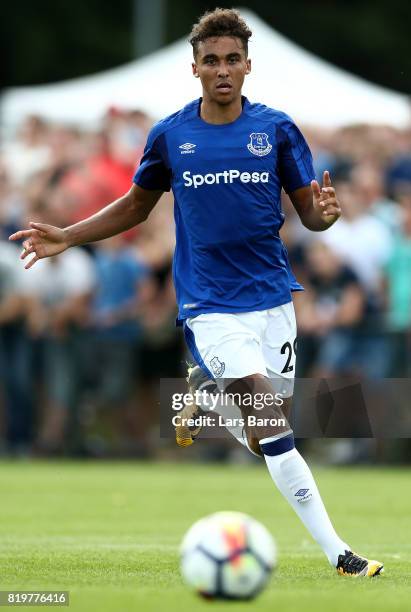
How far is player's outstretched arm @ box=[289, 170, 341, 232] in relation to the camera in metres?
8.73

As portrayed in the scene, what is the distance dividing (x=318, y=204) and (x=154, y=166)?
1101 millimetres

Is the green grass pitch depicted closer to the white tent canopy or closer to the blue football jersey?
the blue football jersey

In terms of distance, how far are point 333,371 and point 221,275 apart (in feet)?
28.1

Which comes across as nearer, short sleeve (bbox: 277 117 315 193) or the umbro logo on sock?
the umbro logo on sock

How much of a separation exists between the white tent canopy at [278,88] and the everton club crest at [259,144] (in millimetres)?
12296

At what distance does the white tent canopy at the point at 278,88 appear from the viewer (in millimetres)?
21484

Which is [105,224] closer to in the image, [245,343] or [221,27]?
[245,343]

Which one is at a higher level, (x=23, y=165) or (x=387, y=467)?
(x=23, y=165)

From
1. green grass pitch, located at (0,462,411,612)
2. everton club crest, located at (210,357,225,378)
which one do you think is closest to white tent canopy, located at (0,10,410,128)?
green grass pitch, located at (0,462,411,612)

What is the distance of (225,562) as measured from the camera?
274 inches

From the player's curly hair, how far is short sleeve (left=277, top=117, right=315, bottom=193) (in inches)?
20.6

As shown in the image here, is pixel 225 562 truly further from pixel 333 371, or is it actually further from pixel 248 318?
pixel 333 371

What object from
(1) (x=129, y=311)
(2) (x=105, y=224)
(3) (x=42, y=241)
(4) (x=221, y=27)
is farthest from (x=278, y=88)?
(4) (x=221, y=27)

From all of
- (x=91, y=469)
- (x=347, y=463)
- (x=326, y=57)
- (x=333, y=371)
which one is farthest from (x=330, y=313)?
(x=326, y=57)
